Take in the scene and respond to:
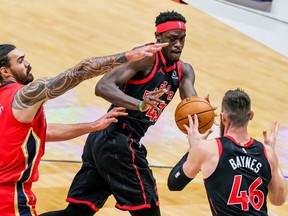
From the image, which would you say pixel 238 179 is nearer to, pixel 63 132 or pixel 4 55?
pixel 63 132

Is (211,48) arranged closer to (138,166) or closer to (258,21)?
(258,21)

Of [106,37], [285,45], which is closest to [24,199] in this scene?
[106,37]

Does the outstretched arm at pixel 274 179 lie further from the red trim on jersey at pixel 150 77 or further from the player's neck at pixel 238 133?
the red trim on jersey at pixel 150 77

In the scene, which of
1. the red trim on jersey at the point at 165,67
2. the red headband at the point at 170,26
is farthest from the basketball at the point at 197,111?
the red headband at the point at 170,26

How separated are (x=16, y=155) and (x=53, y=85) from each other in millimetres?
542

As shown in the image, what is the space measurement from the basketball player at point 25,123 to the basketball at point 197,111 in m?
1.05

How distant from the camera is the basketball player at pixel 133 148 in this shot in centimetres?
635

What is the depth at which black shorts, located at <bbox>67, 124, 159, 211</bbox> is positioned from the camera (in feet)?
21.0

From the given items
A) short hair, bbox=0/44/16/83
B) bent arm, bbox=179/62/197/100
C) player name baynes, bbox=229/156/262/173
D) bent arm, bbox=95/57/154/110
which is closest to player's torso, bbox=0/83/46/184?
short hair, bbox=0/44/16/83

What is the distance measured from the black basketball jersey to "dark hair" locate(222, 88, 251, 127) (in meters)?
1.20

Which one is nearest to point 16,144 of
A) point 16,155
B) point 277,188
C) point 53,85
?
point 16,155

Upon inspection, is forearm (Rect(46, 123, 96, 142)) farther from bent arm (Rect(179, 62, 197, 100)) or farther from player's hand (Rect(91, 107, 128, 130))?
bent arm (Rect(179, 62, 197, 100))

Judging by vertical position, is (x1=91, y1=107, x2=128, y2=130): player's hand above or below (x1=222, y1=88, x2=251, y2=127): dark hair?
below

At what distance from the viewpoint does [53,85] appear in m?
5.36
